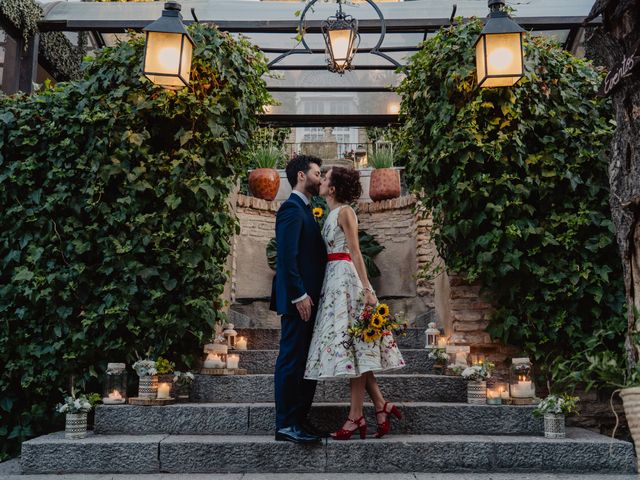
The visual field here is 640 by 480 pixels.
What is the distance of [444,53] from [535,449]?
310 cm

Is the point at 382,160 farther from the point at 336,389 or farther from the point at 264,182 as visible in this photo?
the point at 336,389

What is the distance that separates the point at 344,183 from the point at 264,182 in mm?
4089

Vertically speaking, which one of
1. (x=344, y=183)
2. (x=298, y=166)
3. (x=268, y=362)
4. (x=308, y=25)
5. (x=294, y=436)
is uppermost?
(x=308, y=25)

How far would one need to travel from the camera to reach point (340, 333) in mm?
3578

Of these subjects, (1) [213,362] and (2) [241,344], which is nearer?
(1) [213,362]

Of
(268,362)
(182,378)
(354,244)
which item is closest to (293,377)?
(354,244)

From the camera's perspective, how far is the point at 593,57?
6000 millimetres

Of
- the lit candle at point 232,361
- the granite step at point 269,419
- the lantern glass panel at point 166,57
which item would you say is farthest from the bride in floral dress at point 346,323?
the lantern glass panel at point 166,57

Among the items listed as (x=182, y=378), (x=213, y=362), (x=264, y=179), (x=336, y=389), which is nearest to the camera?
(x=182, y=378)

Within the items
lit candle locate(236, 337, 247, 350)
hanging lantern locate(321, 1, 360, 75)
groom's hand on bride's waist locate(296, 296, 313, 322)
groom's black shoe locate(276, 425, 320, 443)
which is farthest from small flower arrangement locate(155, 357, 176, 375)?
hanging lantern locate(321, 1, 360, 75)

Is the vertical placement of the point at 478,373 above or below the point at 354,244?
below

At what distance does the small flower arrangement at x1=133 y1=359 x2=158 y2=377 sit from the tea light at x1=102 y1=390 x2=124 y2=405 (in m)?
0.21

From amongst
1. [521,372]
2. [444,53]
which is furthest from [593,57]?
[521,372]

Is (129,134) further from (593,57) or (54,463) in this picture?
(593,57)
